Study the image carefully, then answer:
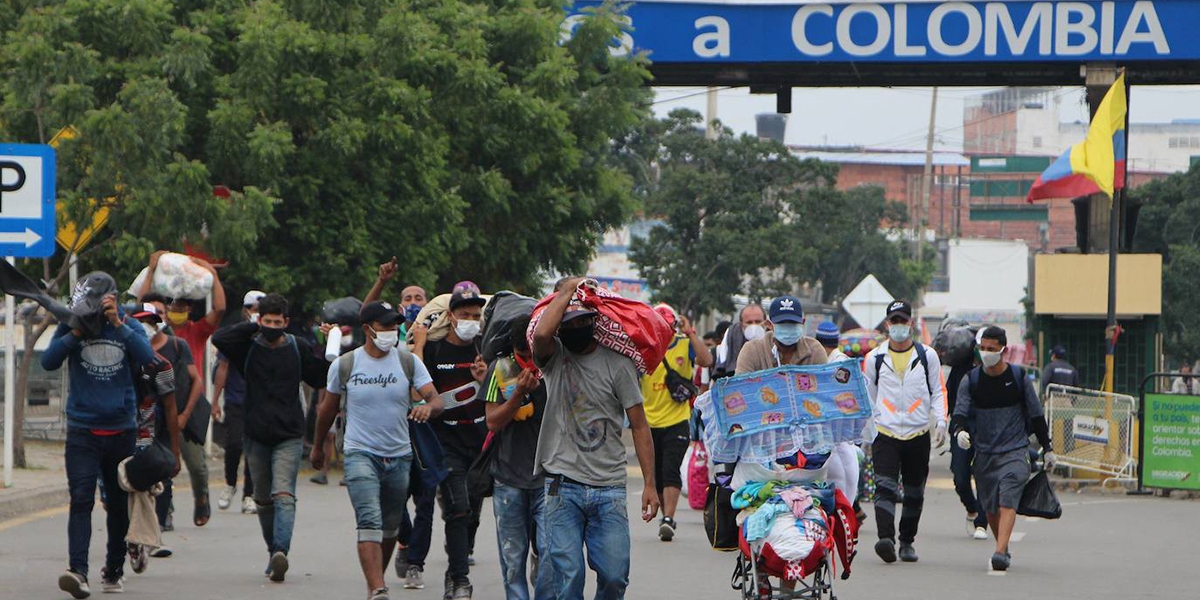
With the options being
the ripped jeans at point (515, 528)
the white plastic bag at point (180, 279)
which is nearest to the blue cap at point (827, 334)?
the ripped jeans at point (515, 528)

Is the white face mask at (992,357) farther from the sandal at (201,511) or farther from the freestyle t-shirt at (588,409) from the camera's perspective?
the sandal at (201,511)

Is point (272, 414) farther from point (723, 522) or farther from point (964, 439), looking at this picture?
point (964, 439)

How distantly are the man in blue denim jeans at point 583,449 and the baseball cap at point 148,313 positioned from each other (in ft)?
16.7

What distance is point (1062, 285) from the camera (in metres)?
25.3

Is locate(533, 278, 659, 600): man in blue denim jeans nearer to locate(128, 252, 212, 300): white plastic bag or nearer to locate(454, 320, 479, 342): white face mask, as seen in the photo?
locate(454, 320, 479, 342): white face mask

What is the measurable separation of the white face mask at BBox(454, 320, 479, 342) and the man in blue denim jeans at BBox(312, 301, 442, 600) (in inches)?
16.8

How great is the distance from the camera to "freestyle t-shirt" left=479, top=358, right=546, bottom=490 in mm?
8609

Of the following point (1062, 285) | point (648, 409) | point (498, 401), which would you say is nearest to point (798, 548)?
point (498, 401)

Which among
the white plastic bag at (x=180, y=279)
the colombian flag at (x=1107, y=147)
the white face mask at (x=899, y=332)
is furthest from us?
the colombian flag at (x=1107, y=147)

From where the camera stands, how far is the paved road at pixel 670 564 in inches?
425

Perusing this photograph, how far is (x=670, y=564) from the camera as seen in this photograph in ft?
40.7

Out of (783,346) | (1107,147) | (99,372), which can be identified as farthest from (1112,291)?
(99,372)

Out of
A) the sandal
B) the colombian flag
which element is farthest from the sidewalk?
the colombian flag

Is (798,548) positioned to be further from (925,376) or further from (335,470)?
(335,470)
